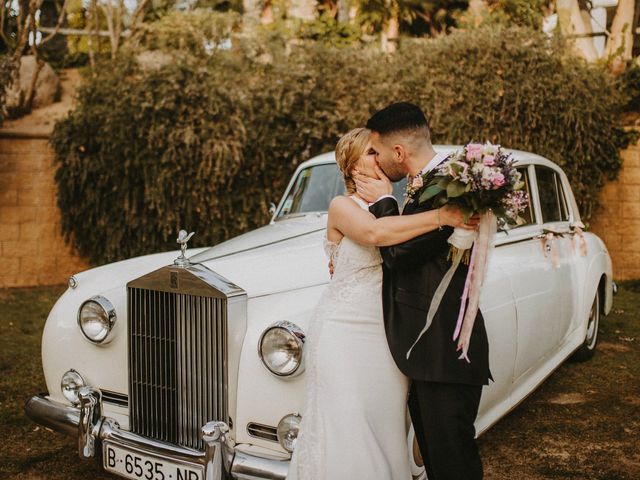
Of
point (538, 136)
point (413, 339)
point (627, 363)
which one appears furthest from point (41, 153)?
point (413, 339)

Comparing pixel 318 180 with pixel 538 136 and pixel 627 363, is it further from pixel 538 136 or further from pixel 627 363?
pixel 538 136

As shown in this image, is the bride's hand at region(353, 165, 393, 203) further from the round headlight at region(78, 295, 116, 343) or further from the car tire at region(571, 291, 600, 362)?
the car tire at region(571, 291, 600, 362)

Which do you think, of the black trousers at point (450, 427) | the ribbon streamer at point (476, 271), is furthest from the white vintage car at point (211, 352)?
the ribbon streamer at point (476, 271)

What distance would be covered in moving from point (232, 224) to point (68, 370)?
579 cm

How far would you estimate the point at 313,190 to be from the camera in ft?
15.4

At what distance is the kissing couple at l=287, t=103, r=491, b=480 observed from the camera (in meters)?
2.32

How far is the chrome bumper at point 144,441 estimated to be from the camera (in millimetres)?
2777

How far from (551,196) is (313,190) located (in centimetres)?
177

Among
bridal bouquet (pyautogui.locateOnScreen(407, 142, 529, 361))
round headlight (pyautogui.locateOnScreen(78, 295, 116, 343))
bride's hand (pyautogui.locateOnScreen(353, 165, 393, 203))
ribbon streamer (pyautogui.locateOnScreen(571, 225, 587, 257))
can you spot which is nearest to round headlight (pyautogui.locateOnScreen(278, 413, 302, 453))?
bridal bouquet (pyautogui.locateOnScreen(407, 142, 529, 361))

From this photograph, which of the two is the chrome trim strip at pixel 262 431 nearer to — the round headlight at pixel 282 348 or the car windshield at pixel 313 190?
the round headlight at pixel 282 348

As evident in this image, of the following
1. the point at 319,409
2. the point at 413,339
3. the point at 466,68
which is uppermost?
the point at 466,68

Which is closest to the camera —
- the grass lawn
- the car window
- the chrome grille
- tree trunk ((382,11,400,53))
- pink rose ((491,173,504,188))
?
pink rose ((491,173,504,188))

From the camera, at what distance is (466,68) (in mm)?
8977

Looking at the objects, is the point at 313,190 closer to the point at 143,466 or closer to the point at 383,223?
the point at 143,466
